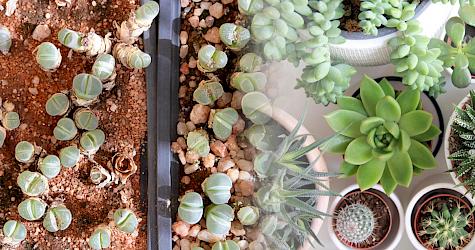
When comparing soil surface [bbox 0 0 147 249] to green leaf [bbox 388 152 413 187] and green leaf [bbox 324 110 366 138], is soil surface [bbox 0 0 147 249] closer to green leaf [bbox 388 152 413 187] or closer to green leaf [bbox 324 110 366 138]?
green leaf [bbox 324 110 366 138]

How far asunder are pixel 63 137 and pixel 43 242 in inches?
9.4

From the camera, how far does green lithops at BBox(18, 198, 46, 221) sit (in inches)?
55.2

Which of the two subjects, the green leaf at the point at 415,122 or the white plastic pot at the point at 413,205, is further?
the white plastic pot at the point at 413,205

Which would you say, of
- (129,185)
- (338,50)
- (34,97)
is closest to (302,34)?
(338,50)

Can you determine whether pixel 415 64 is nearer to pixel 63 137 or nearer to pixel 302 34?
pixel 302 34

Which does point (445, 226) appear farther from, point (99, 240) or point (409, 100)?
point (99, 240)

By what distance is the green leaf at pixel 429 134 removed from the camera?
51.8 inches

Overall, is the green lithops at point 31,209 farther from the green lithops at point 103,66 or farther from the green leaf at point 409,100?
the green leaf at point 409,100

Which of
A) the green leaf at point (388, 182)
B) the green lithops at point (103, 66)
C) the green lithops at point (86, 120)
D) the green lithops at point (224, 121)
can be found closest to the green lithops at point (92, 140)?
the green lithops at point (86, 120)

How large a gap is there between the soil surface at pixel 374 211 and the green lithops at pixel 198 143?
11.9 inches

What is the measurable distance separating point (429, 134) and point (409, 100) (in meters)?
0.08

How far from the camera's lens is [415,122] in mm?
1293

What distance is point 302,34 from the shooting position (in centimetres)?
130

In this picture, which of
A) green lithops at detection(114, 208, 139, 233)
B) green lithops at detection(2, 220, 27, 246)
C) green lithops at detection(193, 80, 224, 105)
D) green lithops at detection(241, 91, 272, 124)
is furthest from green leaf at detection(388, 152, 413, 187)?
green lithops at detection(2, 220, 27, 246)
